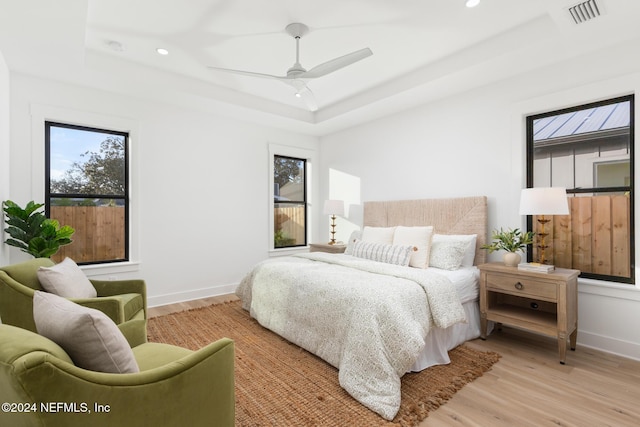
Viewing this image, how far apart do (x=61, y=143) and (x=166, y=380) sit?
143 inches

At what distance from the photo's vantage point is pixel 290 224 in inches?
219

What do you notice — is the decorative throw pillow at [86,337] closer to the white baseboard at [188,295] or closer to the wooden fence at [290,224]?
the white baseboard at [188,295]

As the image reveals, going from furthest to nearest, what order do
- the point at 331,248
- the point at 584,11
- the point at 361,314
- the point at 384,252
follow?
1. the point at 331,248
2. the point at 384,252
3. the point at 584,11
4. the point at 361,314

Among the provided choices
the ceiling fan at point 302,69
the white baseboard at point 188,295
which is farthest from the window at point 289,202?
the ceiling fan at point 302,69

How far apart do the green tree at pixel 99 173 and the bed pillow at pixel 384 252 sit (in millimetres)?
3000

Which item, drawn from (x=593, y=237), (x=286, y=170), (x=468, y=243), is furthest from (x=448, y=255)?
(x=286, y=170)

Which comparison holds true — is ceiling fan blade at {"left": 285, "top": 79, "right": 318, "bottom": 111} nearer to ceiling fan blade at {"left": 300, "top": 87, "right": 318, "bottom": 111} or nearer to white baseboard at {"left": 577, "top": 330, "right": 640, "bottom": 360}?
ceiling fan blade at {"left": 300, "top": 87, "right": 318, "bottom": 111}

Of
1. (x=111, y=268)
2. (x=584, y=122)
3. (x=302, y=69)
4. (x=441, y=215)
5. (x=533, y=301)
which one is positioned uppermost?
(x=302, y=69)

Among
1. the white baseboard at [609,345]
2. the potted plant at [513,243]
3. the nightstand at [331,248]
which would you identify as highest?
the potted plant at [513,243]

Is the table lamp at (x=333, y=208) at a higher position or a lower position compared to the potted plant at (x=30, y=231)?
higher

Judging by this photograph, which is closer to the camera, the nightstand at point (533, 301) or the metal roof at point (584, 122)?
the nightstand at point (533, 301)

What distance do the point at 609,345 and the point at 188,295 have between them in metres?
4.50

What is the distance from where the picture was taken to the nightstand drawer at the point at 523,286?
2559mm

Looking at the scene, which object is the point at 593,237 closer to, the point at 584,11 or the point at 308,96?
the point at 584,11
